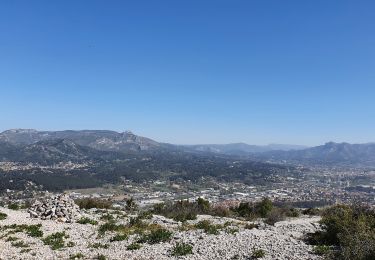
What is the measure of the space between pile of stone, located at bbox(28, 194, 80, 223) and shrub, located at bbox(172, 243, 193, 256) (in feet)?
46.4

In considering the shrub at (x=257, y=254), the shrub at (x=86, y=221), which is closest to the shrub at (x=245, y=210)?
the shrub at (x=86, y=221)

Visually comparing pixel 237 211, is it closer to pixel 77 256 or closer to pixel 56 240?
pixel 56 240

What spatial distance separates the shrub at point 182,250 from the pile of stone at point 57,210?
1415 centimetres

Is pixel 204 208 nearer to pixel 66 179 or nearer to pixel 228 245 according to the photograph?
pixel 228 245

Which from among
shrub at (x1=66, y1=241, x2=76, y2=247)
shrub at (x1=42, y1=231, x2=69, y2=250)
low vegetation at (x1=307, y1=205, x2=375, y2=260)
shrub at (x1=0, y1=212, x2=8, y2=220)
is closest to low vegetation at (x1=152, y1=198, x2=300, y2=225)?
shrub at (x1=0, y1=212, x2=8, y2=220)

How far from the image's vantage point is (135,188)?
184 m

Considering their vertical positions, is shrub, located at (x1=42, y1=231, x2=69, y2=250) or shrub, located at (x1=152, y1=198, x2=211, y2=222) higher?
shrub, located at (x1=42, y1=231, x2=69, y2=250)

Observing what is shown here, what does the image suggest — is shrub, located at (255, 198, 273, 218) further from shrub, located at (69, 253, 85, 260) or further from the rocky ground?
shrub, located at (69, 253, 85, 260)

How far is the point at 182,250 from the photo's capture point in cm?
2109

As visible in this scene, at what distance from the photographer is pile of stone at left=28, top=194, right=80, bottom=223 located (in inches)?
1308

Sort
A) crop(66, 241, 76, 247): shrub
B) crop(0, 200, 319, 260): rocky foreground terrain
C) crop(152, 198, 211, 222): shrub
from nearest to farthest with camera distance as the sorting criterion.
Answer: crop(0, 200, 319, 260): rocky foreground terrain, crop(66, 241, 76, 247): shrub, crop(152, 198, 211, 222): shrub

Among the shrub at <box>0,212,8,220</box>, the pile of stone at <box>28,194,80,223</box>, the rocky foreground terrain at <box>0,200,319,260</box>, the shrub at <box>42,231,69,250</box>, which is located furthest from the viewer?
the pile of stone at <box>28,194,80,223</box>

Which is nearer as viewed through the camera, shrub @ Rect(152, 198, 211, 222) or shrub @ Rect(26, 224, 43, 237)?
shrub @ Rect(26, 224, 43, 237)

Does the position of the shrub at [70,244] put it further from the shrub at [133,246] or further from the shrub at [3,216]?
the shrub at [3,216]
